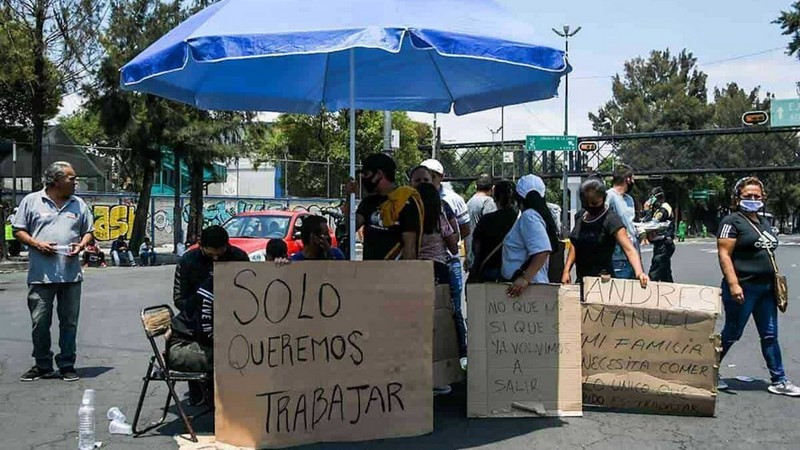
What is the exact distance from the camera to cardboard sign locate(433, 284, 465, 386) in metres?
6.00

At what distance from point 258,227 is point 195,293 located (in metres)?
9.95

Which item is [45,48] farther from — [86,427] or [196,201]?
[86,427]

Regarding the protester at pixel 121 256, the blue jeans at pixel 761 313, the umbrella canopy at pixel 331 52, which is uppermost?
the umbrella canopy at pixel 331 52

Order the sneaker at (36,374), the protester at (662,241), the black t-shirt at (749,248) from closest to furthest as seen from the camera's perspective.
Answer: the black t-shirt at (749,248), the sneaker at (36,374), the protester at (662,241)

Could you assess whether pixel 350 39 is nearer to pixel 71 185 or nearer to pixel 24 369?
pixel 71 185

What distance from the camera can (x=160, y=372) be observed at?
5.43 meters

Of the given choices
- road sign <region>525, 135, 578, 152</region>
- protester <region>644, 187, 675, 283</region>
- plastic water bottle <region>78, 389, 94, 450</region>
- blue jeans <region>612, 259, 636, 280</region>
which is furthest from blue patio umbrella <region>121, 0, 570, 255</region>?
road sign <region>525, 135, 578, 152</region>

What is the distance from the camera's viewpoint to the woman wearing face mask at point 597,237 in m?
6.46

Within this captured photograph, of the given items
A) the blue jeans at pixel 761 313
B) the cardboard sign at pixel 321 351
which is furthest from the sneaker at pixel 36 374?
the blue jeans at pixel 761 313

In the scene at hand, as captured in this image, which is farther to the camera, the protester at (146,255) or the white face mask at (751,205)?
the protester at (146,255)

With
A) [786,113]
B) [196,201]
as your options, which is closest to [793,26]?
[786,113]

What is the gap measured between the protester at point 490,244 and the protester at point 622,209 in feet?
3.39

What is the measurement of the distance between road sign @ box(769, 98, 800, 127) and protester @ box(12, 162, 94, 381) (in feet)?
132

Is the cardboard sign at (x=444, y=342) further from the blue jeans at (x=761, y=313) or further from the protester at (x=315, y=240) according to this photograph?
the blue jeans at (x=761, y=313)
